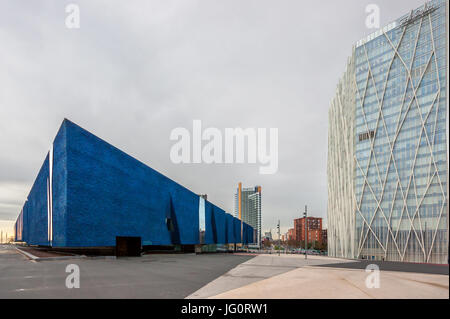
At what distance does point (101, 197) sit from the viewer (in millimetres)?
34469

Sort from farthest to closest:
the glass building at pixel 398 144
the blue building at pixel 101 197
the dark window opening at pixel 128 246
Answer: the glass building at pixel 398 144
the dark window opening at pixel 128 246
the blue building at pixel 101 197

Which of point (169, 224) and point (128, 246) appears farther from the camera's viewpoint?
point (169, 224)

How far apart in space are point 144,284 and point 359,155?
6068cm

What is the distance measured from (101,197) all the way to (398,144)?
2086 inches

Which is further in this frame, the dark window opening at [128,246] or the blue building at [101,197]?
the dark window opening at [128,246]

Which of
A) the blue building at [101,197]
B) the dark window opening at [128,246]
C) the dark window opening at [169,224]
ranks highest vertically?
the blue building at [101,197]

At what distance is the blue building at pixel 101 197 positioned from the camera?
3130 cm

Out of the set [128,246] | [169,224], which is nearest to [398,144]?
[169,224]

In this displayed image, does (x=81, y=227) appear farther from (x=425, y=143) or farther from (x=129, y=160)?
(x=425, y=143)

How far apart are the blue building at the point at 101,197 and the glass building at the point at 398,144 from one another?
3794 centimetres

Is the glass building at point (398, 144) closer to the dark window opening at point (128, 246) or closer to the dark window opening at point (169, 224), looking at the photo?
the dark window opening at point (169, 224)

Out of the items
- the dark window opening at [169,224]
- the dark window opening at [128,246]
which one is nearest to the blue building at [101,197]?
the dark window opening at [169,224]

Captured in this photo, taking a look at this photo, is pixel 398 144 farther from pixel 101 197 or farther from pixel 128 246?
pixel 101 197
